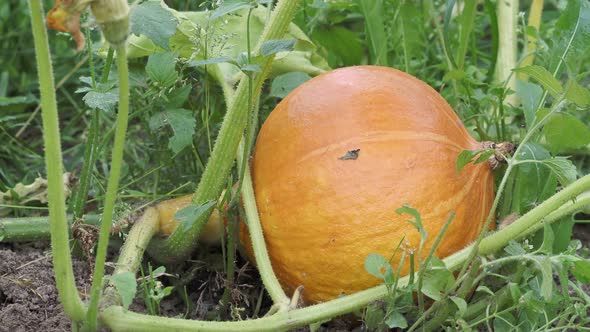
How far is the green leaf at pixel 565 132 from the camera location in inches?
67.5

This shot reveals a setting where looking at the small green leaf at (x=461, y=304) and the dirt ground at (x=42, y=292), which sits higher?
the small green leaf at (x=461, y=304)

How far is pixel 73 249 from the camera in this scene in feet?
6.34

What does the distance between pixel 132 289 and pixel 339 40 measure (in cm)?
128

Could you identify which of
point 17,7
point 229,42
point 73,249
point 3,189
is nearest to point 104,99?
point 73,249

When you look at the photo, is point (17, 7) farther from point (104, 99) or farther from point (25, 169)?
point (104, 99)

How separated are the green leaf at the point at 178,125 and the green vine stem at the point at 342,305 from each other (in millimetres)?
465

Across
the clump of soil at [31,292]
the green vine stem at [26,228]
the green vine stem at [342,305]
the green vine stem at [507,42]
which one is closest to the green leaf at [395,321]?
the green vine stem at [342,305]

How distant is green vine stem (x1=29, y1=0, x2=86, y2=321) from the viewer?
4.26ft

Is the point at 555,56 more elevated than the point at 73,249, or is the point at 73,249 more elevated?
the point at 555,56

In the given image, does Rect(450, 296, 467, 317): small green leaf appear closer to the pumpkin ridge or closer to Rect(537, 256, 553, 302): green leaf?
Rect(537, 256, 553, 302): green leaf

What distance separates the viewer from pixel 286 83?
2072 mm

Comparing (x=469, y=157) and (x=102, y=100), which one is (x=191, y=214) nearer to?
(x=102, y=100)

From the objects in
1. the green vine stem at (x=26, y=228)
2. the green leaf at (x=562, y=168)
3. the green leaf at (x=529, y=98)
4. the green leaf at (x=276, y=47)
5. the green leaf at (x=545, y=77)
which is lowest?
the green vine stem at (x=26, y=228)

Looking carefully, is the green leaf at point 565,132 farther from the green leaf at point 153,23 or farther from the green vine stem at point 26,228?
the green vine stem at point 26,228
